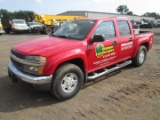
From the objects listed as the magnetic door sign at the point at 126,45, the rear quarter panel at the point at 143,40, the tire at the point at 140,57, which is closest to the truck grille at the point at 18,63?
the magnetic door sign at the point at 126,45

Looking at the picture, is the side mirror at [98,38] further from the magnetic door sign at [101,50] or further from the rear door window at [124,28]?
the rear door window at [124,28]

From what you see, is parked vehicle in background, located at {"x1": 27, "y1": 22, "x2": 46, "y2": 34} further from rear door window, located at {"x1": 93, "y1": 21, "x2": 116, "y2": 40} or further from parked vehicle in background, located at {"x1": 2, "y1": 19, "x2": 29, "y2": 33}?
rear door window, located at {"x1": 93, "y1": 21, "x2": 116, "y2": 40}

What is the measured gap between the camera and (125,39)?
19.1ft

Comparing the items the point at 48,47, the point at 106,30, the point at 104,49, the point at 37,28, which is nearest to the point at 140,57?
the point at 106,30

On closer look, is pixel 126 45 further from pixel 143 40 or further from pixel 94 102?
pixel 94 102

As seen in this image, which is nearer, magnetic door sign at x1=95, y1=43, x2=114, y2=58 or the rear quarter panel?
magnetic door sign at x1=95, y1=43, x2=114, y2=58

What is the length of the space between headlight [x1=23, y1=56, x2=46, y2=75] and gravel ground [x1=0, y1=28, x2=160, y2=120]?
2.22 ft

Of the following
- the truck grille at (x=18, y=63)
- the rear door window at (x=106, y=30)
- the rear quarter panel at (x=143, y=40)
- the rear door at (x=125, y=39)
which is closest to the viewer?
the truck grille at (x=18, y=63)

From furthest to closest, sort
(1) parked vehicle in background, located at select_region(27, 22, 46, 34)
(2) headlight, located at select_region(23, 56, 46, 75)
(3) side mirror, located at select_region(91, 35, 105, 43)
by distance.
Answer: (1) parked vehicle in background, located at select_region(27, 22, 46, 34) → (3) side mirror, located at select_region(91, 35, 105, 43) → (2) headlight, located at select_region(23, 56, 46, 75)

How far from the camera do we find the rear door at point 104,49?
4801 mm

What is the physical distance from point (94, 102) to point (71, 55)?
1120mm

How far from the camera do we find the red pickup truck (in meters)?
3.97

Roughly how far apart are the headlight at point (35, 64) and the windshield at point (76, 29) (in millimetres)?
1256

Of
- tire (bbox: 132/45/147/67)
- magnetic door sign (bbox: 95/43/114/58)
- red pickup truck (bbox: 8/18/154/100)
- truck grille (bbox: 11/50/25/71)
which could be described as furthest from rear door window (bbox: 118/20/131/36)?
truck grille (bbox: 11/50/25/71)
